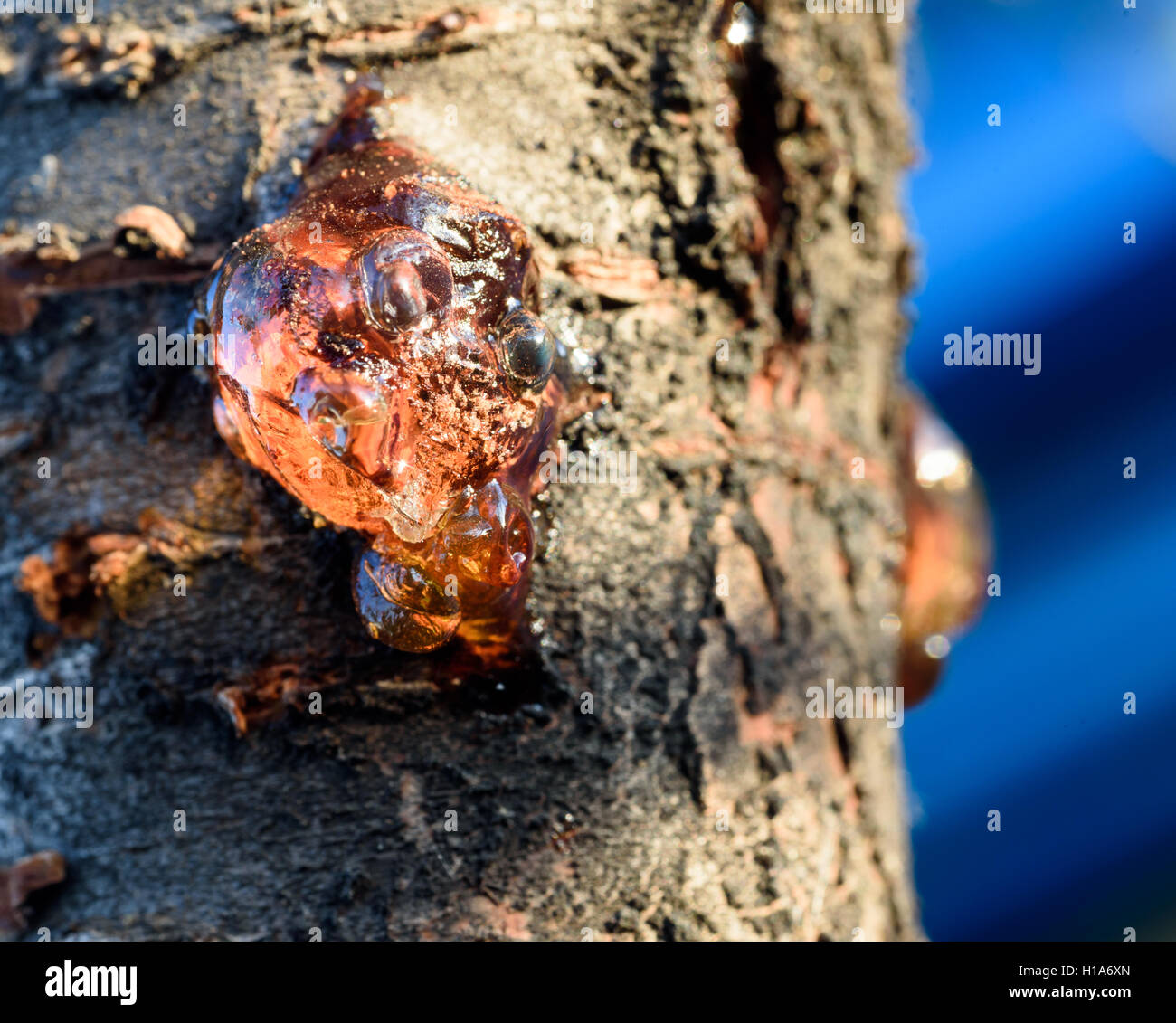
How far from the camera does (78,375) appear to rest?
58 cm

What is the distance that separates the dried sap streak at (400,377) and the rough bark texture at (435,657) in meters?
0.03

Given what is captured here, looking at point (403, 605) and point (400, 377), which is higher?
point (400, 377)

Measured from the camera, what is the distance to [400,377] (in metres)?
0.48

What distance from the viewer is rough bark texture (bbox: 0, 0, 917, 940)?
0.53m

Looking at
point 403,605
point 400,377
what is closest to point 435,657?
point 403,605

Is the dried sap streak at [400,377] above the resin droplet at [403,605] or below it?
above

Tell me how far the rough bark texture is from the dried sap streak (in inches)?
1.3

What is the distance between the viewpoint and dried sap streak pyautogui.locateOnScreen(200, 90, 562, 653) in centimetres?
47

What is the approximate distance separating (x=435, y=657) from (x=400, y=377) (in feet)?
0.52

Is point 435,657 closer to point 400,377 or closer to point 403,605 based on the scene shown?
point 403,605

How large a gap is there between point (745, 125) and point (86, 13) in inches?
17.2

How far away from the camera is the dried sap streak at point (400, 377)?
1.55ft

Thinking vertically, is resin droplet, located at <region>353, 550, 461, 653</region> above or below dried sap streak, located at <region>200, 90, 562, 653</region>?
below
